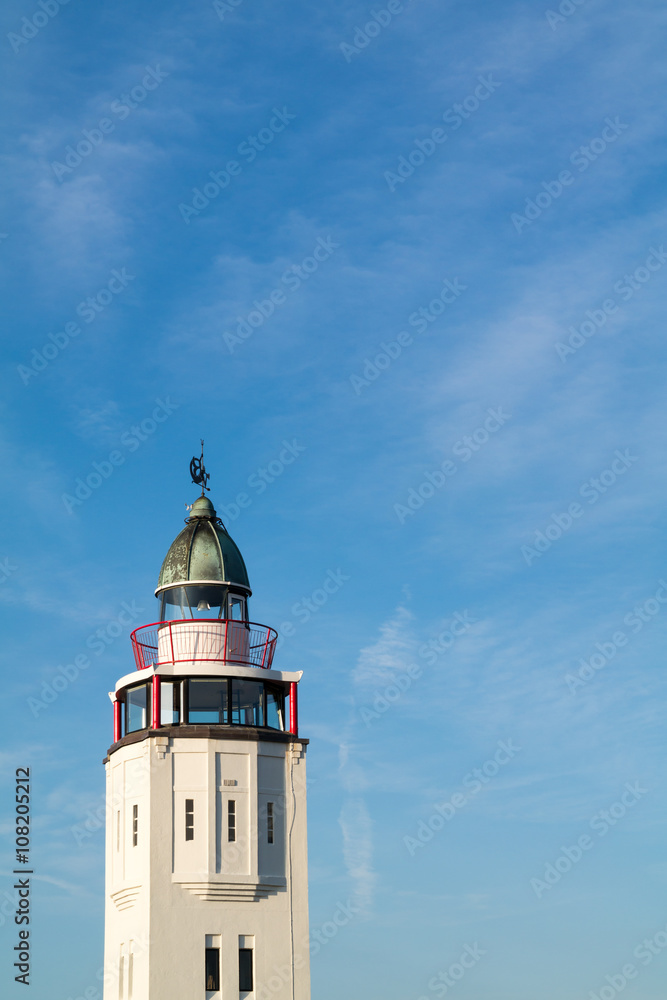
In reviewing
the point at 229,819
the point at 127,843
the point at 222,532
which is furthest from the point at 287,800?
the point at 222,532

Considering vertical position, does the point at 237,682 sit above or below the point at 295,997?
above

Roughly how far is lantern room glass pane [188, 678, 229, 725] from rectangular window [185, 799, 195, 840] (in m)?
3.01

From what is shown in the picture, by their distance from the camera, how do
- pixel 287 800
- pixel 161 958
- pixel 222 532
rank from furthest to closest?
pixel 222 532, pixel 287 800, pixel 161 958

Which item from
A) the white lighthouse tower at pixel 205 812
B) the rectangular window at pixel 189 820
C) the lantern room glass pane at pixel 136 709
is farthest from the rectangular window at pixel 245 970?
the lantern room glass pane at pixel 136 709

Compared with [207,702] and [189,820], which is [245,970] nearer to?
[189,820]

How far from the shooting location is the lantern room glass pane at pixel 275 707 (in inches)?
1884

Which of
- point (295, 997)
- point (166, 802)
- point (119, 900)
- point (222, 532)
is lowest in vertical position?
point (295, 997)

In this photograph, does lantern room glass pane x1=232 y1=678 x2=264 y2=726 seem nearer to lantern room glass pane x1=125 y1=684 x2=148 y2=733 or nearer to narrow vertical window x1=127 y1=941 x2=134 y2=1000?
lantern room glass pane x1=125 y1=684 x2=148 y2=733

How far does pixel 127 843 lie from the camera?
45.4 meters

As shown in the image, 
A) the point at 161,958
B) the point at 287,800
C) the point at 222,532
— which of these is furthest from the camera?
the point at 222,532

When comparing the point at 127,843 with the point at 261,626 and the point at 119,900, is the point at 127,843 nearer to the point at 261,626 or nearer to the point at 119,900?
the point at 119,900

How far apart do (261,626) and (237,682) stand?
7.89 ft

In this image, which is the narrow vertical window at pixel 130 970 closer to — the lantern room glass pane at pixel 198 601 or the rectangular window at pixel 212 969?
the rectangular window at pixel 212 969

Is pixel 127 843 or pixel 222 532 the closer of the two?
pixel 127 843
